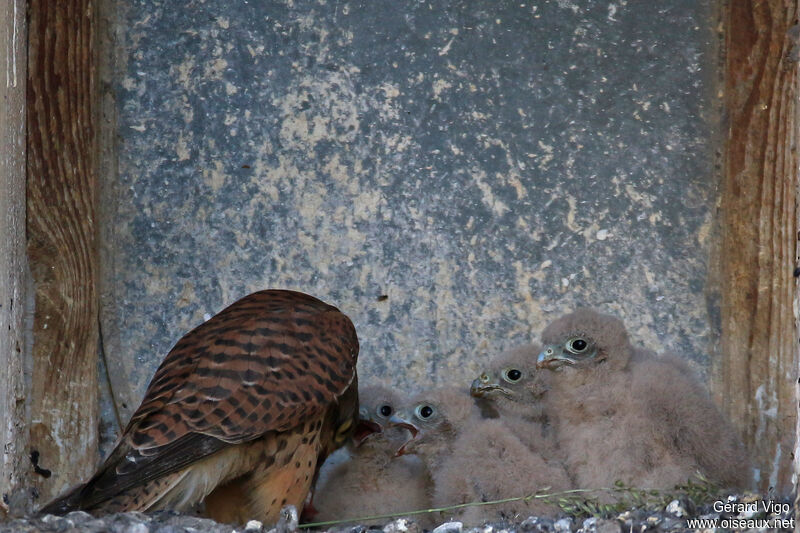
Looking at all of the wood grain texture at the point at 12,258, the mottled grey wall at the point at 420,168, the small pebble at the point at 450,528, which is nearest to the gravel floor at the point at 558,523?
the small pebble at the point at 450,528

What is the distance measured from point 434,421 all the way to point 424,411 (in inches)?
1.7

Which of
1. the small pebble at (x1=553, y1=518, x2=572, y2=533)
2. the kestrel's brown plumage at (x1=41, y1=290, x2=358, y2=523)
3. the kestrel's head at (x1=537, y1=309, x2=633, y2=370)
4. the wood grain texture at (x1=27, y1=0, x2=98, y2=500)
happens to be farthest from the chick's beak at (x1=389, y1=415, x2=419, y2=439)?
the wood grain texture at (x1=27, y1=0, x2=98, y2=500)

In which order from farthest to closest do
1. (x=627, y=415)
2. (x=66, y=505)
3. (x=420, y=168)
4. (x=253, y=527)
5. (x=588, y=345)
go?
(x=420, y=168), (x=588, y=345), (x=627, y=415), (x=66, y=505), (x=253, y=527)

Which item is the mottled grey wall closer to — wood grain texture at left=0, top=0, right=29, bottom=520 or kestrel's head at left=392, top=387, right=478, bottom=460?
kestrel's head at left=392, top=387, right=478, bottom=460

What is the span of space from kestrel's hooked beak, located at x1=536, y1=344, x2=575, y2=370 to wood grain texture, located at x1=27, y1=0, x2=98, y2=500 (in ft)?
4.80

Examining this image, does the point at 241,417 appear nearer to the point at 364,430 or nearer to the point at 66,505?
the point at 66,505

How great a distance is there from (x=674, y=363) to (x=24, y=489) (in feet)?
6.23

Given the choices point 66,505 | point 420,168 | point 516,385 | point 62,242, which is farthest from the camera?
point 420,168

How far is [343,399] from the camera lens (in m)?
4.00

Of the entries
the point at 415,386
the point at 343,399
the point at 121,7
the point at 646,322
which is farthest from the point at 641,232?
the point at 121,7

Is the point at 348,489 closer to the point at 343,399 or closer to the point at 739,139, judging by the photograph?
the point at 343,399

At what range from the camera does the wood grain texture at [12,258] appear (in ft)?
11.4

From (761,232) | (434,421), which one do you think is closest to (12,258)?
(434,421)

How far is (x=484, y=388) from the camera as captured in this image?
4102 mm
